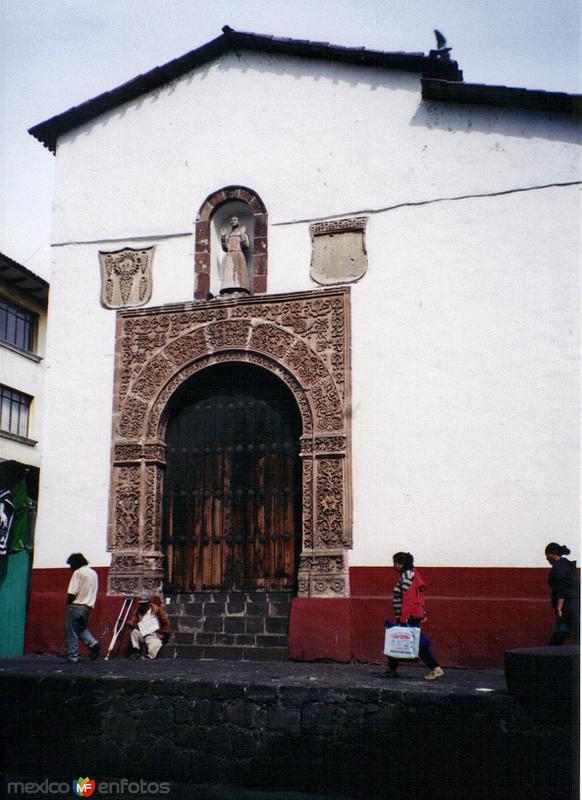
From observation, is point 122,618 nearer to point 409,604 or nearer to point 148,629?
point 148,629

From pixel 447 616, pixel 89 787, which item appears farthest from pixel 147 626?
pixel 447 616

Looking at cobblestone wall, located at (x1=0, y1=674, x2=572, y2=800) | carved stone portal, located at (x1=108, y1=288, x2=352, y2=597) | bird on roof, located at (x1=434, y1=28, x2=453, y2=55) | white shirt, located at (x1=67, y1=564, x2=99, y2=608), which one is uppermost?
bird on roof, located at (x1=434, y1=28, x2=453, y2=55)

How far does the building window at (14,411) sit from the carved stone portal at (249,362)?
27.3 ft

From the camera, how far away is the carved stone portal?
10.2 m

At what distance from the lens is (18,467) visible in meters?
13.8

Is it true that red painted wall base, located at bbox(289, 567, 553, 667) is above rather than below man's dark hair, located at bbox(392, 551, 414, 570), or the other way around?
below

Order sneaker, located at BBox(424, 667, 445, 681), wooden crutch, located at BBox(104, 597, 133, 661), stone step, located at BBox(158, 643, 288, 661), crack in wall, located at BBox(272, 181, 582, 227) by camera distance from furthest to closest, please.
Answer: wooden crutch, located at BBox(104, 597, 133, 661) < crack in wall, located at BBox(272, 181, 582, 227) < stone step, located at BBox(158, 643, 288, 661) < sneaker, located at BBox(424, 667, 445, 681)

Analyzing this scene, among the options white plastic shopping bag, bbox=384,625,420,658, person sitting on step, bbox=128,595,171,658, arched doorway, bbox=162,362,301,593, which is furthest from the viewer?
arched doorway, bbox=162,362,301,593

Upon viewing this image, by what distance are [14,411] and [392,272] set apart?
11.6 metres

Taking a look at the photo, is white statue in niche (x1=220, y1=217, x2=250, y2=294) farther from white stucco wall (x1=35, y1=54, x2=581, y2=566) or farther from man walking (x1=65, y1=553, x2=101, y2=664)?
man walking (x1=65, y1=553, x2=101, y2=664)

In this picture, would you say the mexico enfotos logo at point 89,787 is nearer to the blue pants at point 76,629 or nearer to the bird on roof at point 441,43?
the blue pants at point 76,629

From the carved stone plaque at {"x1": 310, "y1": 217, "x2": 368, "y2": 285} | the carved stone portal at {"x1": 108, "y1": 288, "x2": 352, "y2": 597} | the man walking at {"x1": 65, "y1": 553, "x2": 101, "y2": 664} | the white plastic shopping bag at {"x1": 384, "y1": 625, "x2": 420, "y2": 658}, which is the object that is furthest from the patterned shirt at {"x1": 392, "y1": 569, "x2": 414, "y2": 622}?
the carved stone plaque at {"x1": 310, "y1": 217, "x2": 368, "y2": 285}

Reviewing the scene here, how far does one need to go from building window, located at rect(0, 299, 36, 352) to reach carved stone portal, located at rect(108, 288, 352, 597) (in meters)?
8.15

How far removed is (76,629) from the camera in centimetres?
981
